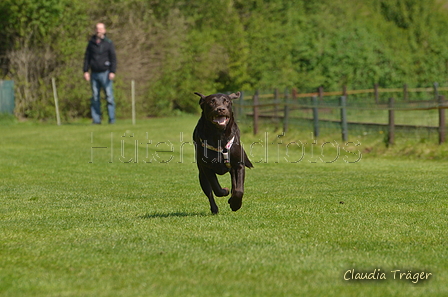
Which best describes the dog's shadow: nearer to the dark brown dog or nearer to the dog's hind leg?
the dog's hind leg

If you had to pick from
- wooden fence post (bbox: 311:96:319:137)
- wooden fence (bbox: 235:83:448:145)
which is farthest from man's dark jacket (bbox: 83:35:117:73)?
wooden fence post (bbox: 311:96:319:137)

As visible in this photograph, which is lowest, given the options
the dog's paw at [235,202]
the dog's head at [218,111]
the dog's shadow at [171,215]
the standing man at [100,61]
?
the dog's shadow at [171,215]

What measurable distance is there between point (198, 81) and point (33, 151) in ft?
57.0

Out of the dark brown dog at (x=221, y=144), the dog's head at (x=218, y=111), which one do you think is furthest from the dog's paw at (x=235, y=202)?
the dog's head at (x=218, y=111)

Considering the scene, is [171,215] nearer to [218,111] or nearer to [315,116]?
[218,111]

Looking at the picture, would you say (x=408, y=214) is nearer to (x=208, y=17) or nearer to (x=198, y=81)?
(x=198, y=81)

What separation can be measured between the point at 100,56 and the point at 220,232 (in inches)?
649

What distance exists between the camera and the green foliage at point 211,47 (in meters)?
26.2

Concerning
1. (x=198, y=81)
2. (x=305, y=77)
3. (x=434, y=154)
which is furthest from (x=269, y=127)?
(x=305, y=77)

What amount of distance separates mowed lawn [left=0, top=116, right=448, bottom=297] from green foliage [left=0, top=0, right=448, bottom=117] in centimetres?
1296

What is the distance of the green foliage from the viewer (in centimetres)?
2625

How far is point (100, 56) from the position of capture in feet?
73.5

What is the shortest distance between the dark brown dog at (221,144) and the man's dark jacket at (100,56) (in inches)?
597

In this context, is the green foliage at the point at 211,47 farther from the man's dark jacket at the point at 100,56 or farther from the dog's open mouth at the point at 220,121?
the dog's open mouth at the point at 220,121
